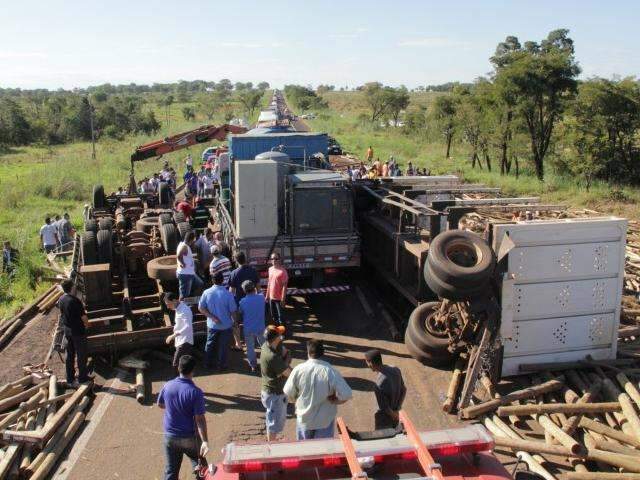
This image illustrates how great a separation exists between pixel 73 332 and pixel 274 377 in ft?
11.1

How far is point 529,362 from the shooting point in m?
8.43

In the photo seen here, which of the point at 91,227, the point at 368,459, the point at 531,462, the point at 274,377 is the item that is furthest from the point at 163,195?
the point at 368,459

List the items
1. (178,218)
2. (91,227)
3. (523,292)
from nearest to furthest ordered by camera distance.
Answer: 1. (523,292)
2. (91,227)
3. (178,218)

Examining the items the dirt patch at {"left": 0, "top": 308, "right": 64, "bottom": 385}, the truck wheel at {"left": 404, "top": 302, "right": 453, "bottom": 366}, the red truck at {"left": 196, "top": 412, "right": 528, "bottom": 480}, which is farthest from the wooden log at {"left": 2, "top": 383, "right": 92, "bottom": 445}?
the truck wheel at {"left": 404, "top": 302, "right": 453, "bottom": 366}

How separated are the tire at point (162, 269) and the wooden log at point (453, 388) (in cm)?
491

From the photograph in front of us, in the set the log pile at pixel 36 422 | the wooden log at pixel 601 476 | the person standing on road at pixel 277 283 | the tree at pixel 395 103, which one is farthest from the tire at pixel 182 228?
the tree at pixel 395 103

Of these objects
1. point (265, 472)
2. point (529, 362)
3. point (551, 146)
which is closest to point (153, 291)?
point (529, 362)

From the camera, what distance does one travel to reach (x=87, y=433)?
7.41 metres

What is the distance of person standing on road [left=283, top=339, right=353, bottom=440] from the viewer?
224 inches

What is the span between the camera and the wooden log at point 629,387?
24.0 feet

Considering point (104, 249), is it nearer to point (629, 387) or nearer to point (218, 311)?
point (218, 311)

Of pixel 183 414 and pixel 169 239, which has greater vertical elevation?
pixel 169 239

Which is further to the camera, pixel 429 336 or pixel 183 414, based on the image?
pixel 429 336

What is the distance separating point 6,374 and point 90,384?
5.68ft
